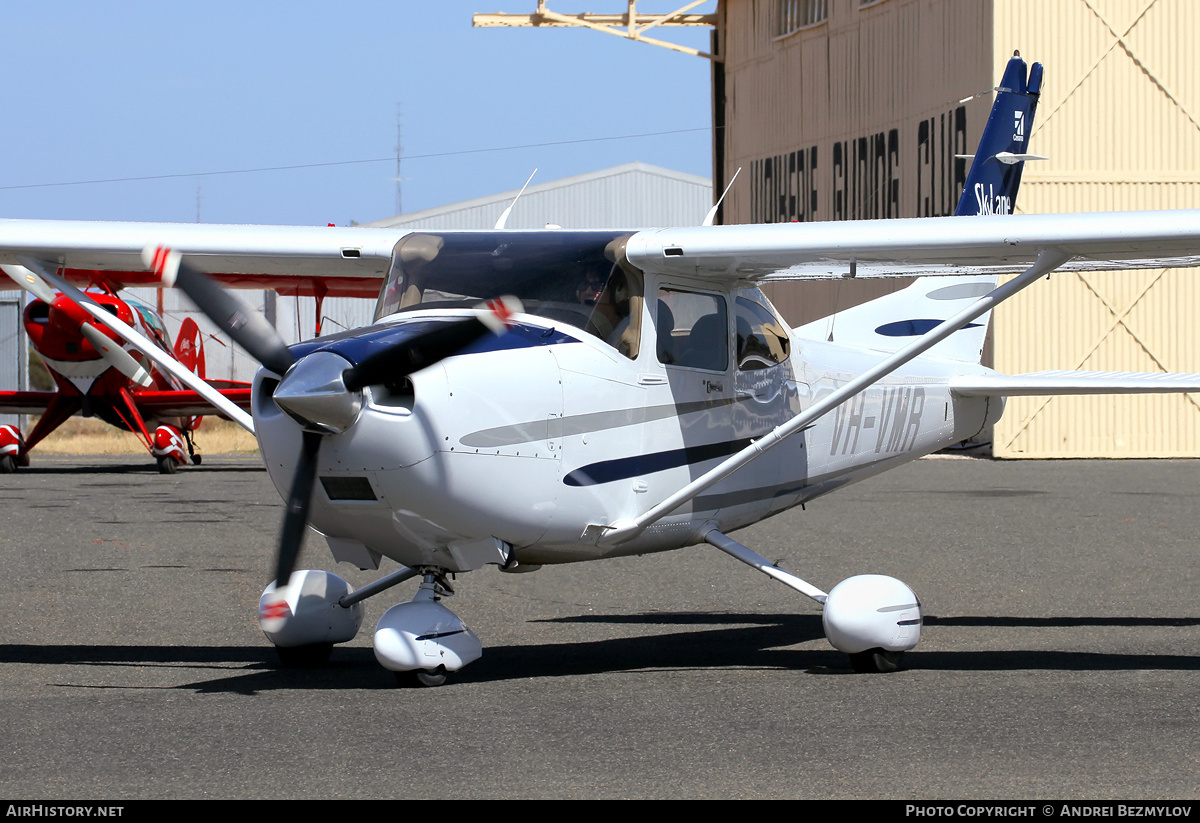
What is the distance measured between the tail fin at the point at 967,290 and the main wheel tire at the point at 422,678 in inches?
176

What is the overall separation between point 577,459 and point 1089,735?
266 cm

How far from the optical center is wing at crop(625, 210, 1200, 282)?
7.20 metres

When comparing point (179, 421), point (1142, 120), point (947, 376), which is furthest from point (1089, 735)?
point (179, 421)

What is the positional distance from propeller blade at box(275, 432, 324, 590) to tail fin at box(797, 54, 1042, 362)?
4.93 m

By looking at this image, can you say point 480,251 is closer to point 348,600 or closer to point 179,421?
point 348,600

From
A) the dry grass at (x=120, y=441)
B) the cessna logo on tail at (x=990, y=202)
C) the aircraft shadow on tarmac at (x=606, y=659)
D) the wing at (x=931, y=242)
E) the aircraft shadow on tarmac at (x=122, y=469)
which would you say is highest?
the cessna logo on tail at (x=990, y=202)

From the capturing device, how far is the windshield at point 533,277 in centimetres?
712

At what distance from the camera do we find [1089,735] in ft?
18.6

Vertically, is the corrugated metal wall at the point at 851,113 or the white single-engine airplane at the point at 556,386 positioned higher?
the corrugated metal wall at the point at 851,113

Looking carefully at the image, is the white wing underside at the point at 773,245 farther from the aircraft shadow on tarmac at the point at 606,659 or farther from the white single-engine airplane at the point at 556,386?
the aircraft shadow on tarmac at the point at 606,659

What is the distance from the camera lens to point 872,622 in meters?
7.38

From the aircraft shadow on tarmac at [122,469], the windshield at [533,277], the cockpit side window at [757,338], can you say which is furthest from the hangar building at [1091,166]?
the windshield at [533,277]

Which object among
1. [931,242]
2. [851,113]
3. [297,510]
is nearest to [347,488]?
[297,510]

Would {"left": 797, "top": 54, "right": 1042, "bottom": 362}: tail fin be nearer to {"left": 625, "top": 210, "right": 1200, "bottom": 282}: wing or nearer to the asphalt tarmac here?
the asphalt tarmac
